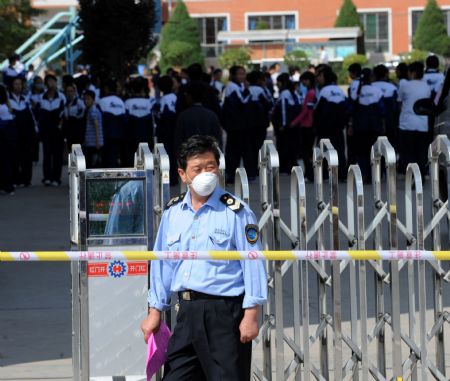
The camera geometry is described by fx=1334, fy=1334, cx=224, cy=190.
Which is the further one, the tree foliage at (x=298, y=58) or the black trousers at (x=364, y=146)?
the tree foliage at (x=298, y=58)

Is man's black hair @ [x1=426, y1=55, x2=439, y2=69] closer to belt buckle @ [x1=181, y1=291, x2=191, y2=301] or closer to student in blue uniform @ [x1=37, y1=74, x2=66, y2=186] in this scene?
student in blue uniform @ [x1=37, y1=74, x2=66, y2=186]

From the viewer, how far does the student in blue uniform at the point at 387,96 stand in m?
18.2

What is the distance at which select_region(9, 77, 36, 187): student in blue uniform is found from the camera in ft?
58.6

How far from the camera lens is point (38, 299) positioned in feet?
33.0

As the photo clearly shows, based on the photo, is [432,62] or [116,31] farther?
[116,31]

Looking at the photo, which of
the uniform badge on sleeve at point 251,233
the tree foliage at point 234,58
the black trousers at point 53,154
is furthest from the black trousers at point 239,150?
the tree foliage at point 234,58

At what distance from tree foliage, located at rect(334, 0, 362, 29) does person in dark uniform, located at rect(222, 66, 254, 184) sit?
54398 millimetres

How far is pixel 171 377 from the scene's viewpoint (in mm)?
5746

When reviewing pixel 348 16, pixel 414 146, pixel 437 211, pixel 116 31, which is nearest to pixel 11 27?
pixel 116 31

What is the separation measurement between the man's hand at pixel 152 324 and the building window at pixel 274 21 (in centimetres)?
7340

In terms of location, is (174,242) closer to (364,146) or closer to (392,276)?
(392,276)

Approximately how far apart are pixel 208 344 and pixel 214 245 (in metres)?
0.43

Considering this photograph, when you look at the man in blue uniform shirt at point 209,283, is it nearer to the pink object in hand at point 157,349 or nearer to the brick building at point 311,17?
the pink object in hand at point 157,349

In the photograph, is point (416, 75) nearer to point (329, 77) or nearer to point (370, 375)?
point (329, 77)
